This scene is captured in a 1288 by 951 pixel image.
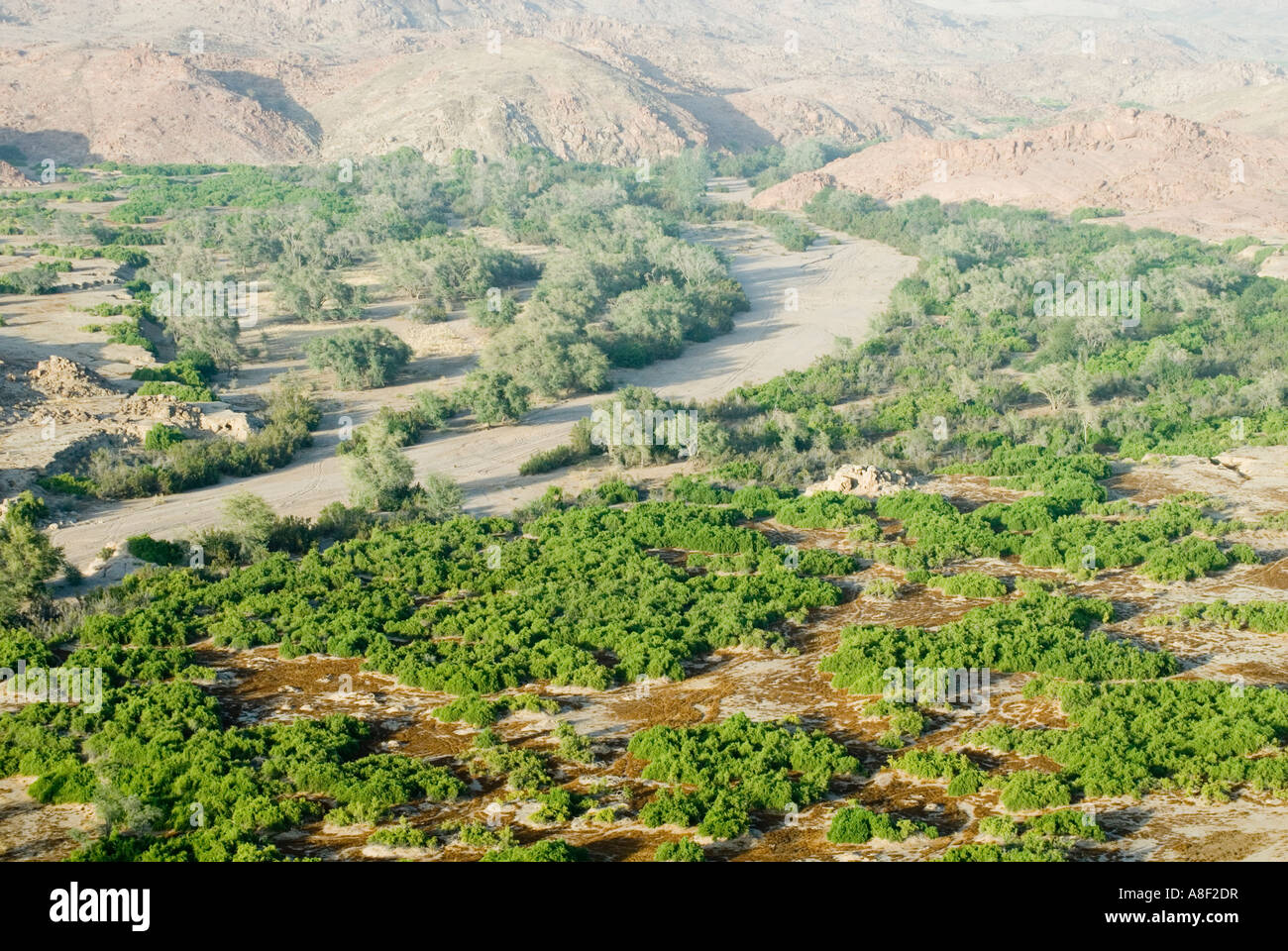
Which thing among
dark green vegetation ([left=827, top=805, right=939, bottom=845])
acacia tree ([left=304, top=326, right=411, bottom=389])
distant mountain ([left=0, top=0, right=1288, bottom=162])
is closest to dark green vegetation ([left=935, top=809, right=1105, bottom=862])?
dark green vegetation ([left=827, top=805, right=939, bottom=845])

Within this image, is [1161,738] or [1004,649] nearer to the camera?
[1161,738]

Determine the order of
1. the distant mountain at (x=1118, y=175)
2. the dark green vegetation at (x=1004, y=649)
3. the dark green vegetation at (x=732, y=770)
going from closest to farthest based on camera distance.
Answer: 1. the dark green vegetation at (x=732, y=770)
2. the dark green vegetation at (x=1004, y=649)
3. the distant mountain at (x=1118, y=175)

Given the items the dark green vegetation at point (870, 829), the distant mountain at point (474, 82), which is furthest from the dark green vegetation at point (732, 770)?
the distant mountain at point (474, 82)

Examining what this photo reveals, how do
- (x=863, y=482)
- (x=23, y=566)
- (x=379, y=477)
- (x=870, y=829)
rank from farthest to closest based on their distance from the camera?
(x=863, y=482), (x=379, y=477), (x=23, y=566), (x=870, y=829)

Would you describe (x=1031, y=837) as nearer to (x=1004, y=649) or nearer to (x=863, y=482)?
(x=1004, y=649)

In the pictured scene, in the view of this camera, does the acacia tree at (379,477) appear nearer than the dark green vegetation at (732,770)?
No

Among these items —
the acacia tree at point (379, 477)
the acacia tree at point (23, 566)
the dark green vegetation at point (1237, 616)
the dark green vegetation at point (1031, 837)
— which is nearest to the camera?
the dark green vegetation at point (1031, 837)

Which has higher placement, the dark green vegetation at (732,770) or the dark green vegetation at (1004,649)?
the dark green vegetation at (1004,649)

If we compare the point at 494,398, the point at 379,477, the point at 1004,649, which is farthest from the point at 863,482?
the point at 379,477

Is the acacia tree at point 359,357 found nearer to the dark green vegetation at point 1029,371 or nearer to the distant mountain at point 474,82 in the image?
the dark green vegetation at point 1029,371

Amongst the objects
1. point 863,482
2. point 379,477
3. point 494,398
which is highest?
point 494,398
